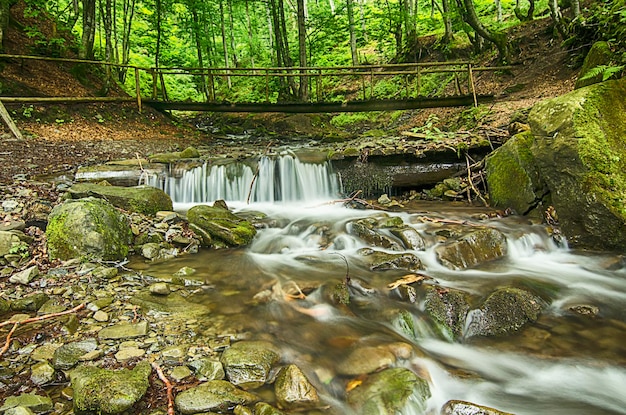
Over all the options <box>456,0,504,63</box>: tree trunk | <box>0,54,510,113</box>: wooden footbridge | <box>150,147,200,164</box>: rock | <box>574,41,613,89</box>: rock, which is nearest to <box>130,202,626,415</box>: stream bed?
<box>574,41,613,89</box>: rock

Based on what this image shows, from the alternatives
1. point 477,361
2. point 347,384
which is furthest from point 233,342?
point 477,361

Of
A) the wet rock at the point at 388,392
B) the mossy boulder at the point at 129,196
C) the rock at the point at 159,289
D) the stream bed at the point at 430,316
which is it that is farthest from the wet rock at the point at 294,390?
the mossy boulder at the point at 129,196

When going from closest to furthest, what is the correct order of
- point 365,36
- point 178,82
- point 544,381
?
point 544,381 → point 178,82 → point 365,36

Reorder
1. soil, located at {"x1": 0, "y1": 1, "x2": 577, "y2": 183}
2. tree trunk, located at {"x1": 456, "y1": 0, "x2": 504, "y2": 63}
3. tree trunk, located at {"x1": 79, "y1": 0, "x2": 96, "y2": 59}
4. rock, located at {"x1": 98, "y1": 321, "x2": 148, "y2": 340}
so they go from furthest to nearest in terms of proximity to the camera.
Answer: tree trunk, located at {"x1": 79, "y1": 0, "x2": 96, "y2": 59}, tree trunk, located at {"x1": 456, "y1": 0, "x2": 504, "y2": 63}, soil, located at {"x1": 0, "y1": 1, "x2": 577, "y2": 183}, rock, located at {"x1": 98, "y1": 321, "x2": 148, "y2": 340}

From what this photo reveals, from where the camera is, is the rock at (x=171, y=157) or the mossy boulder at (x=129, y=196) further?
the rock at (x=171, y=157)

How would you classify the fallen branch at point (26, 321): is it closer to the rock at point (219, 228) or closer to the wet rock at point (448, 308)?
the rock at point (219, 228)

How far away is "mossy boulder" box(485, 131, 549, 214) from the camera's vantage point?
645 cm

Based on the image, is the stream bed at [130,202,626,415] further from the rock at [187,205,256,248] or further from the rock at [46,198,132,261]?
the rock at [46,198,132,261]

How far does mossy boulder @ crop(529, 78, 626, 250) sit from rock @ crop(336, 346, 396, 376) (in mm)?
3709

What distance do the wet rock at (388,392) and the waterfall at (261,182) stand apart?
604 centimetres

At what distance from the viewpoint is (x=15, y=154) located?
818cm

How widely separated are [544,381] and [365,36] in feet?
92.3

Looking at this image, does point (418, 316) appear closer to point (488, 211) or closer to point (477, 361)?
point (477, 361)

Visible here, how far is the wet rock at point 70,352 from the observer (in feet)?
9.04
